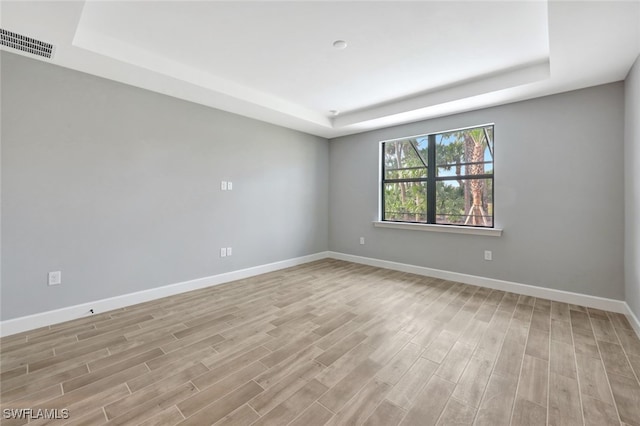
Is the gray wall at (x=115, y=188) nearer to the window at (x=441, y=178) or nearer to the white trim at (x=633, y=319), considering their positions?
the window at (x=441, y=178)

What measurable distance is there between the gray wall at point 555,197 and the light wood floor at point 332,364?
0.49m

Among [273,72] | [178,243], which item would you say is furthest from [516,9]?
[178,243]

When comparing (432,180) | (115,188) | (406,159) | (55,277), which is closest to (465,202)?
(432,180)

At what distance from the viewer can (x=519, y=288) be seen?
11.3ft

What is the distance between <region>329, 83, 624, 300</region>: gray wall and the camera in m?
2.91

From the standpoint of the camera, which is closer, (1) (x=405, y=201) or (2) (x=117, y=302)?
(2) (x=117, y=302)

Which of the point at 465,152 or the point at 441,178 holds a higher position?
the point at 465,152

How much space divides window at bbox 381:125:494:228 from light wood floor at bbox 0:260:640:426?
4.67 ft

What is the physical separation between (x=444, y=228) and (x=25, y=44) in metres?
4.90

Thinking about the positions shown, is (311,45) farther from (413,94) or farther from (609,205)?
(609,205)

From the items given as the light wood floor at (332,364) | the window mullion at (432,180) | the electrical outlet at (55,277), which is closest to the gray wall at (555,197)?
the window mullion at (432,180)

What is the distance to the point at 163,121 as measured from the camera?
3273 millimetres

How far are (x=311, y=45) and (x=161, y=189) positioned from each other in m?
2.35

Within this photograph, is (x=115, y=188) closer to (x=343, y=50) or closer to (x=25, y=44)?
(x=25, y=44)
